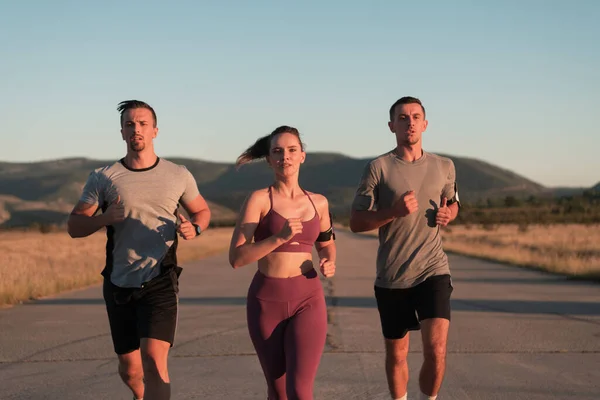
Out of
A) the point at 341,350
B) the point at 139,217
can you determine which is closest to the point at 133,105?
the point at 139,217

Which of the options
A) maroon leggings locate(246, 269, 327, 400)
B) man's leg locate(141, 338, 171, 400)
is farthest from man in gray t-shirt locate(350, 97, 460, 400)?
man's leg locate(141, 338, 171, 400)

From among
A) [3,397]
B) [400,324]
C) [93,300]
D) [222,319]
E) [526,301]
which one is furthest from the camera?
[93,300]

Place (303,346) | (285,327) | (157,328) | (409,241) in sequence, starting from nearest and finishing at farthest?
(303,346) < (285,327) < (157,328) < (409,241)

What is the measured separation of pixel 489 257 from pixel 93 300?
61.5ft

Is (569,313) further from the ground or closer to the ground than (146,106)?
closer to the ground

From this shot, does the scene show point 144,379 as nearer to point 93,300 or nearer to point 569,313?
point 569,313

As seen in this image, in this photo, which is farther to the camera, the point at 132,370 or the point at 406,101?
the point at 406,101

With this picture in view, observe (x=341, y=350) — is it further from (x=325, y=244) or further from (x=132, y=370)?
(x=325, y=244)

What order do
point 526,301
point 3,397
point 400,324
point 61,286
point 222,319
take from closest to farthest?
point 400,324, point 3,397, point 222,319, point 526,301, point 61,286

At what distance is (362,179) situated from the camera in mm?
6551

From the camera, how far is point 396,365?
6590 millimetres

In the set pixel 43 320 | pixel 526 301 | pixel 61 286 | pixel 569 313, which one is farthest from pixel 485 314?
pixel 61 286

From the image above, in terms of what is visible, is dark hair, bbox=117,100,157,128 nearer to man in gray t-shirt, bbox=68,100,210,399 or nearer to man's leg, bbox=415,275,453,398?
man in gray t-shirt, bbox=68,100,210,399

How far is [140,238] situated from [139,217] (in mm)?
140
